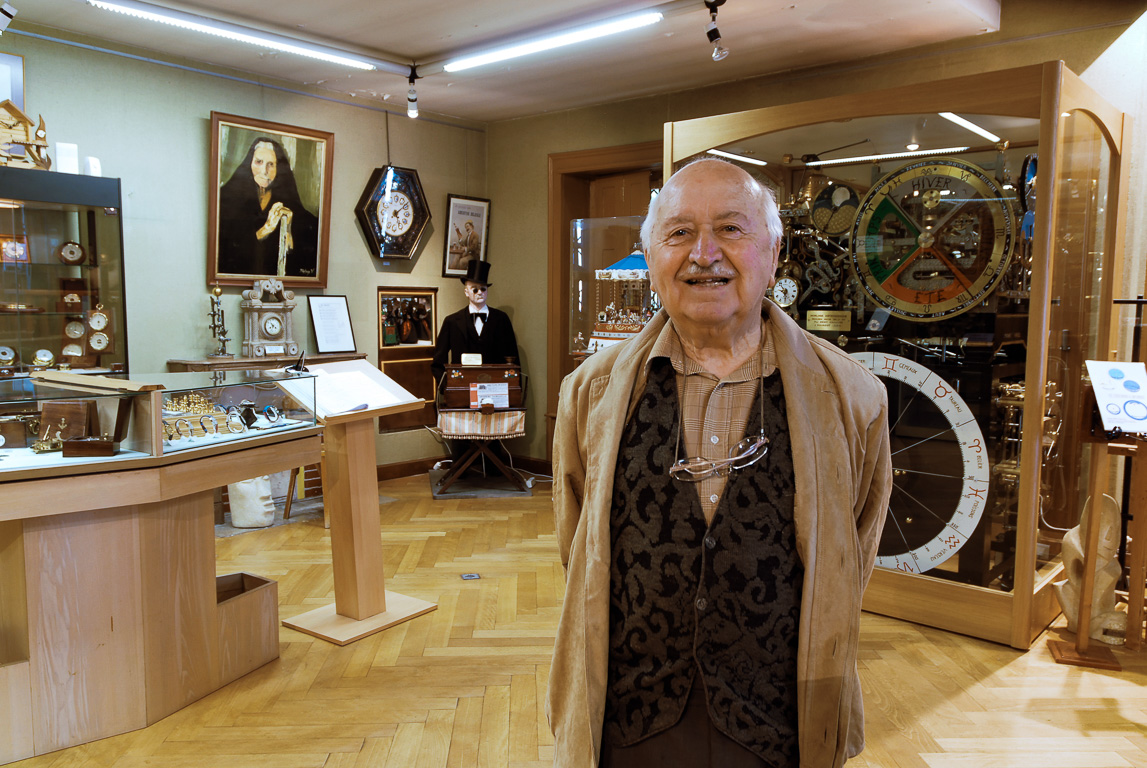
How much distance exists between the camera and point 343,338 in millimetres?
6133

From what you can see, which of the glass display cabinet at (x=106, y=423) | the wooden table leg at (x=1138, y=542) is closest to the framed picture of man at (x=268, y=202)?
the glass display cabinet at (x=106, y=423)

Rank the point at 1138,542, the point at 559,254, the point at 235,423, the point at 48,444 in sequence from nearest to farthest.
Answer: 1. the point at 48,444
2. the point at 235,423
3. the point at 1138,542
4. the point at 559,254

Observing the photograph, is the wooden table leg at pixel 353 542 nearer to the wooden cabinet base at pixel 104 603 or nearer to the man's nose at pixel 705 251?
the wooden cabinet base at pixel 104 603

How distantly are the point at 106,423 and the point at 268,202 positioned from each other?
10.7ft

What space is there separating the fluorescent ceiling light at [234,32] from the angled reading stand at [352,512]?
203cm

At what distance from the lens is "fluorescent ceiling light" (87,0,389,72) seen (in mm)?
4078

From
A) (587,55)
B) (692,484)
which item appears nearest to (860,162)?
(587,55)

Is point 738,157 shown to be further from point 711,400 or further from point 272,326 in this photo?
point 272,326

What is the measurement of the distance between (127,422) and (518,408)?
3.64 m

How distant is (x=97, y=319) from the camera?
459 cm

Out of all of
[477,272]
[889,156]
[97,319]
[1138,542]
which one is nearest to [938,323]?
[889,156]

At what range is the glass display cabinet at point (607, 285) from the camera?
5.09 metres

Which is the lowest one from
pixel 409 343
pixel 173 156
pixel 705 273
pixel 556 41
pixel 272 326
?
pixel 409 343

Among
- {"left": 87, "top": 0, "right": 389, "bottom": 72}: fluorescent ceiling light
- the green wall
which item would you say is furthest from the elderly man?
the green wall
